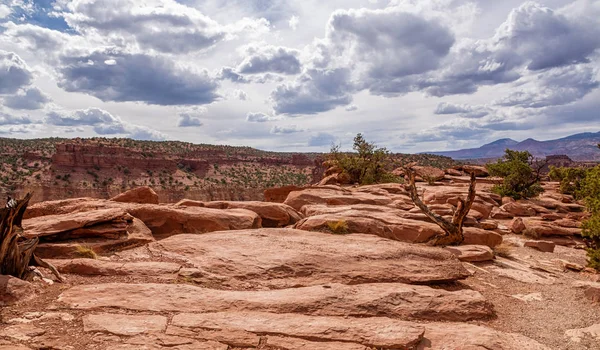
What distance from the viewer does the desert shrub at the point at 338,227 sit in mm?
11359

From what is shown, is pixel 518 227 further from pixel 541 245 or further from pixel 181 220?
pixel 181 220

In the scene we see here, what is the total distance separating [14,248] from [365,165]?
2577cm

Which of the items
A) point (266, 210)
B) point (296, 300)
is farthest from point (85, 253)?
point (266, 210)

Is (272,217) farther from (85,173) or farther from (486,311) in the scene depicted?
(85,173)

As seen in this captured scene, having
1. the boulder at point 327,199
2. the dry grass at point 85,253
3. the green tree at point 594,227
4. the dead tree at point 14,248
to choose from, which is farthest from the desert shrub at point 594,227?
the dead tree at point 14,248

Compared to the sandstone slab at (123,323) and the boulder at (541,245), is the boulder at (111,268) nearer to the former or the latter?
the sandstone slab at (123,323)

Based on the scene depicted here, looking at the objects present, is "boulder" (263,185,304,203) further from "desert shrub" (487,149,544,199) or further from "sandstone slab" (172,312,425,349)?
"desert shrub" (487,149,544,199)

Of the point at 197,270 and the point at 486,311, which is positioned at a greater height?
the point at 197,270

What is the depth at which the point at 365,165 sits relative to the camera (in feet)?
100

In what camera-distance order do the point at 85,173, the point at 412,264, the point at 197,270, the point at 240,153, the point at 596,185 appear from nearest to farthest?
the point at 197,270 → the point at 412,264 → the point at 596,185 → the point at 85,173 → the point at 240,153

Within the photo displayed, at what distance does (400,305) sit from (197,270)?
3.75m

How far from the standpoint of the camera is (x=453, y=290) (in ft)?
26.7

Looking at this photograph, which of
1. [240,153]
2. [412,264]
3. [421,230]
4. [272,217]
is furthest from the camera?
[240,153]

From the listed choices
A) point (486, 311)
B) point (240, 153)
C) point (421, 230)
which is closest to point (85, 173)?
point (240, 153)
